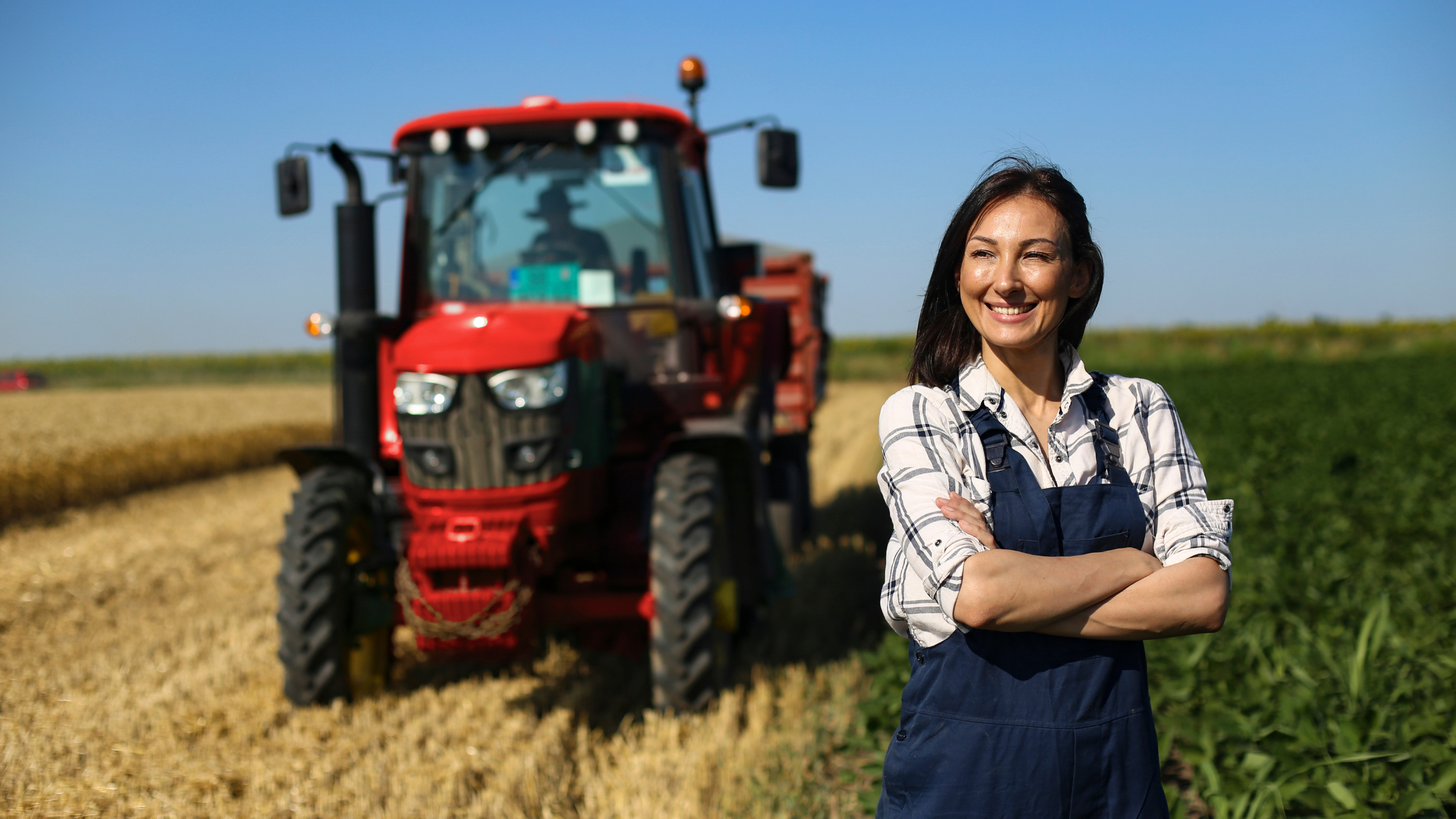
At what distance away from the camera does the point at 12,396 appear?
2002 centimetres

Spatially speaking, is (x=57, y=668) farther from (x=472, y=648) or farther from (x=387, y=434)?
(x=472, y=648)

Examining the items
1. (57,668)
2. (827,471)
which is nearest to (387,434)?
(57,668)

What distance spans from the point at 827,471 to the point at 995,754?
948cm

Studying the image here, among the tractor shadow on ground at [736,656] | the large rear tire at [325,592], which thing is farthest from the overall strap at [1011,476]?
the large rear tire at [325,592]

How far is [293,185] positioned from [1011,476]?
3.64 meters

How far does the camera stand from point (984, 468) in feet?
5.44

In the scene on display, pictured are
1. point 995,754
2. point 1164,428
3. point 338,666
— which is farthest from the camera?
point 338,666

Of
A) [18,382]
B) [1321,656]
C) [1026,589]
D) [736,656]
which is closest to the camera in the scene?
[1026,589]

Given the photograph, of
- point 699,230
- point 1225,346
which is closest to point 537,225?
point 699,230

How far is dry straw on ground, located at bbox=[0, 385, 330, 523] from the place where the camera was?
31.0ft

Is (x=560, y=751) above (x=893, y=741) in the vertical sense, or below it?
below

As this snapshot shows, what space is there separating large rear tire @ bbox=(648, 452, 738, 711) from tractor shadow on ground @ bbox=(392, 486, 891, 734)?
0.27 metres

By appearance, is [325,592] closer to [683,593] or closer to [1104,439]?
[683,593]

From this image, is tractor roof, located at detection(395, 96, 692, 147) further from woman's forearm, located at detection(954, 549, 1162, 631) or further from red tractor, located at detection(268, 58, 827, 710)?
woman's forearm, located at detection(954, 549, 1162, 631)
